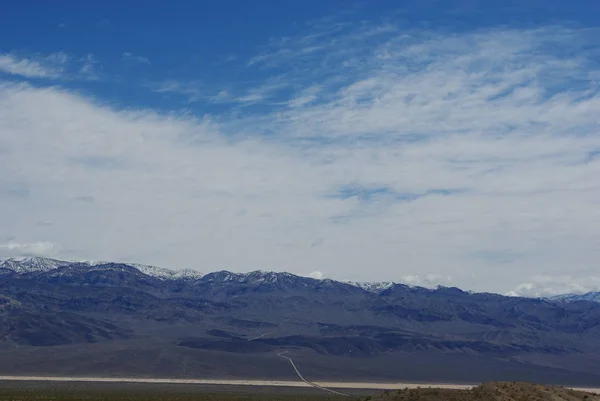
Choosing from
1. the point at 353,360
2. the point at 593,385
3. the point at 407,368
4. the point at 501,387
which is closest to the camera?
the point at 501,387

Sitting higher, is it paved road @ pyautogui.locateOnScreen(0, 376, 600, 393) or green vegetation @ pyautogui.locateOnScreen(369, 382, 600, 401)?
green vegetation @ pyautogui.locateOnScreen(369, 382, 600, 401)

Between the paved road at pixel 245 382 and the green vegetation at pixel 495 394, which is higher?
the green vegetation at pixel 495 394

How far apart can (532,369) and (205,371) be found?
307ft

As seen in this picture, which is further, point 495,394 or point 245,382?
point 245,382

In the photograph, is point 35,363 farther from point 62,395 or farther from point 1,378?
point 62,395

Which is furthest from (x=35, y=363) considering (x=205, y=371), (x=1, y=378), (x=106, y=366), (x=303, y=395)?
(x=303, y=395)

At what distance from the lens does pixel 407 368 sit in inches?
7023

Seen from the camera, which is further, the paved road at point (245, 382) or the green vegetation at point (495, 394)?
the paved road at point (245, 382)

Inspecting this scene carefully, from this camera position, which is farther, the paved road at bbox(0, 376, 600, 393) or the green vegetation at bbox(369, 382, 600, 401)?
the paved road at bbox(0, 376, 600, 393)

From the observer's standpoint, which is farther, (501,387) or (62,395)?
(62,395)

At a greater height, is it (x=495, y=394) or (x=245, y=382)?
(x=495, y=394)

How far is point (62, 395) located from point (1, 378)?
44964 millimetres

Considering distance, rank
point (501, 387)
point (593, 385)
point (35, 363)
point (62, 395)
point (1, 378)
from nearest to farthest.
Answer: point (501, 387), point (62, 395), point (1, 378), point (593, 385), point (35, 363)

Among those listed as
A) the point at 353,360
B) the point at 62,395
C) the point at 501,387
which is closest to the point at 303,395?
the point at 62,395
